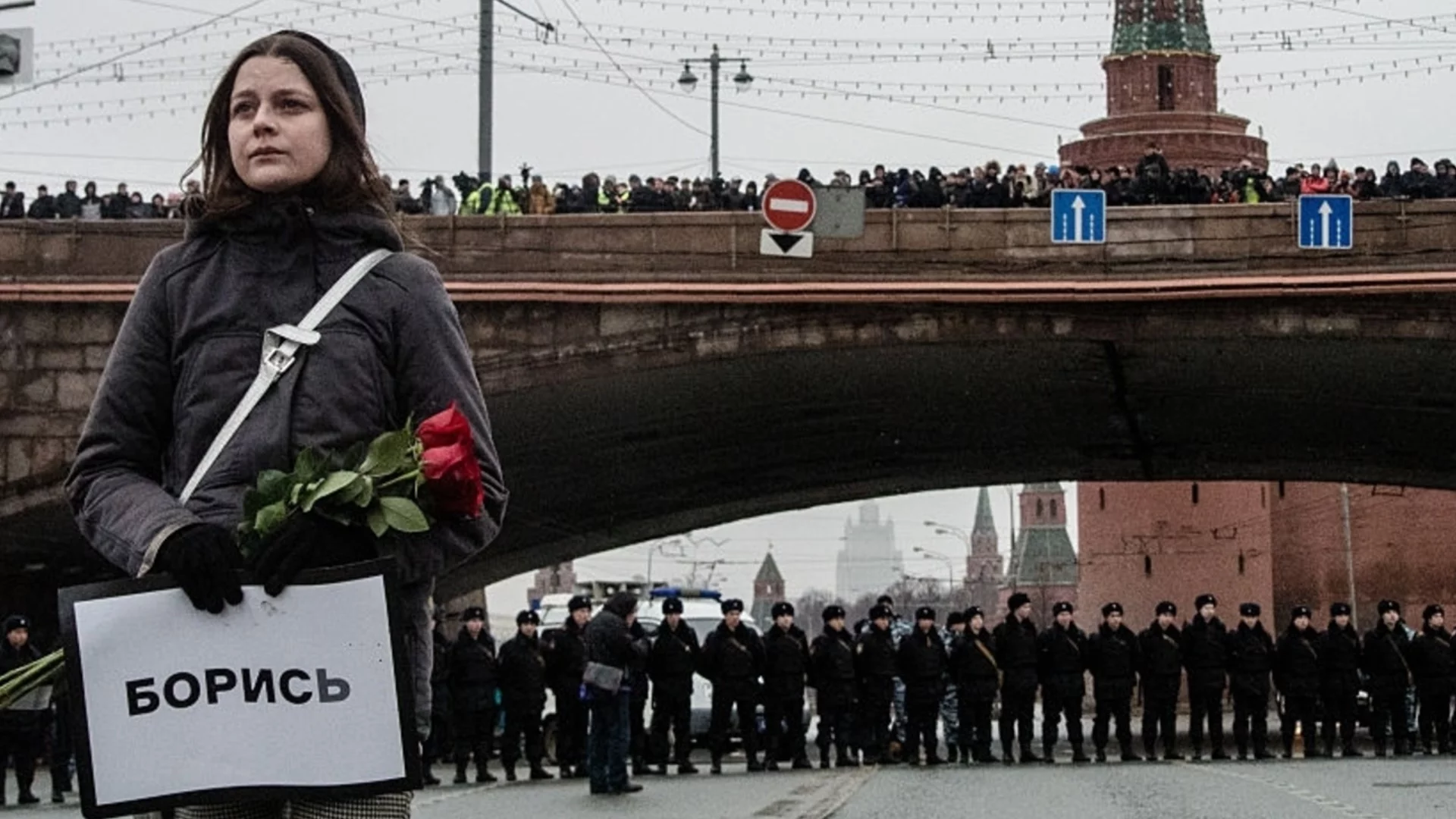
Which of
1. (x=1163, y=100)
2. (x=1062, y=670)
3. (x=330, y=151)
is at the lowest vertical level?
(x=1062, y=670)

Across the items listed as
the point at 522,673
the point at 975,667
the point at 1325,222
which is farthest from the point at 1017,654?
the point at 1325,222

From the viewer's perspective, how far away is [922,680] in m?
27.0

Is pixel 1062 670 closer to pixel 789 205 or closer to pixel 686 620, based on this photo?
pixel 789 205

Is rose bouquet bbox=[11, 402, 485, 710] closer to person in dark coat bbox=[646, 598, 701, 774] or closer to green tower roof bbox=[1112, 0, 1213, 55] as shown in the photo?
person in dark coat bbox=[646, 598, 701, 774]

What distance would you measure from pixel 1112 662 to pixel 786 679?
3.62 meters

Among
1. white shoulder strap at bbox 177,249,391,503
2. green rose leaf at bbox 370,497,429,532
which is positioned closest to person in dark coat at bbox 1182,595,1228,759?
white shoulder strap at bbox 177,249,391,503

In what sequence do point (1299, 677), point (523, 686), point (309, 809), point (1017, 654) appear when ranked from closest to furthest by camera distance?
point (309, 809) < point (523, 686) < point (1017, 654) < point (1299, 677)

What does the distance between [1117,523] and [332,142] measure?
259 ft

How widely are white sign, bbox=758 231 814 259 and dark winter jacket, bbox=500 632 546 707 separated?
7598mm

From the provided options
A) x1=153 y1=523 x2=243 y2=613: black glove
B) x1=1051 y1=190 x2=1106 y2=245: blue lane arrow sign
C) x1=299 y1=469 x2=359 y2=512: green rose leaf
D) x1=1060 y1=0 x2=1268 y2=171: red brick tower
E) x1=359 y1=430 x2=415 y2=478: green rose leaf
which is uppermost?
x1=1060 y1=0 x2=1268 y2=171: red brick tower

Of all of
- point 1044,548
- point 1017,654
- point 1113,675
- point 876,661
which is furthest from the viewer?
point 1044,548

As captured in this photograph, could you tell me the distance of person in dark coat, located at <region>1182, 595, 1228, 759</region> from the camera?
27.4 metres

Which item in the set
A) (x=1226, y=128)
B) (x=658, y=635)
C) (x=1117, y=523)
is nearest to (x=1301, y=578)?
(x=1117, y=523)

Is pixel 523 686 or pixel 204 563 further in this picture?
pixel 523 686
